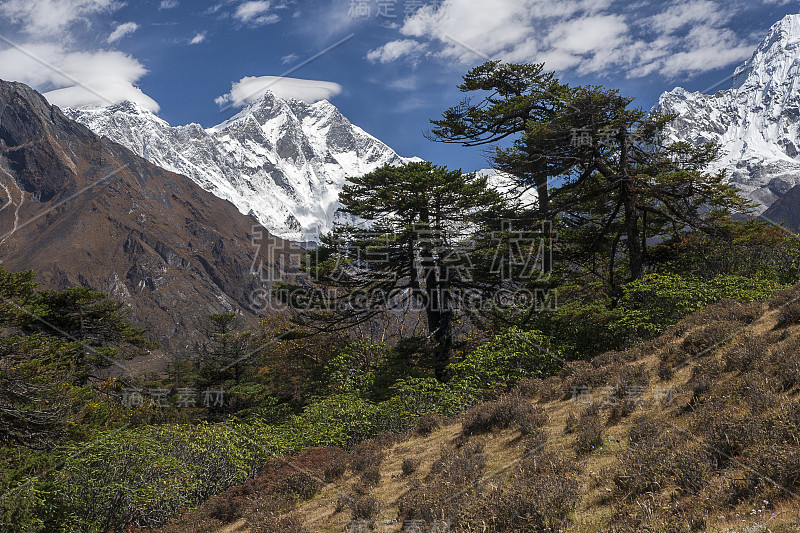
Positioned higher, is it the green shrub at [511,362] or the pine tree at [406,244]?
the pine tree at [406,244]

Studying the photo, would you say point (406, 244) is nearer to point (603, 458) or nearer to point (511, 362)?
point (511, 362)

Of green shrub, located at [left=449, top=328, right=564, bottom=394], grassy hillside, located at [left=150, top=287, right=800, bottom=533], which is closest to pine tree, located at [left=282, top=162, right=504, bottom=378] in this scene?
green shrub, located at [left=449, top=328, right=564, bottom=394]

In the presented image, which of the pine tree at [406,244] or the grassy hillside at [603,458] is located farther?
the pine tree at [406,244]

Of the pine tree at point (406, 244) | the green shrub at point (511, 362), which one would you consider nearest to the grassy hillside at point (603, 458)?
the green shrub at point (511, 362)

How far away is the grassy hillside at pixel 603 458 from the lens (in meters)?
3.77

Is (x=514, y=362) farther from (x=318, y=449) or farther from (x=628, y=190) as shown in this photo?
(x=628, y=190)

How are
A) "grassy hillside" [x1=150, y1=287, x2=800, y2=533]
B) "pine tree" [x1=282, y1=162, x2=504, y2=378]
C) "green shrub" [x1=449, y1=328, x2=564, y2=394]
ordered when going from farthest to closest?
1. "pine tree" [x1=282, y1=162, x2=504, y2=378]
2. "green shrub" [x1=449, y1=328, x2=564, y2=394]
3. "grassy hillside" [x1=150, y1=287, x2=800, y2=533]

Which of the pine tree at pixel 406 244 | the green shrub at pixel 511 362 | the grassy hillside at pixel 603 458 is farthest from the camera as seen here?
the pine tree at pixel 406 244

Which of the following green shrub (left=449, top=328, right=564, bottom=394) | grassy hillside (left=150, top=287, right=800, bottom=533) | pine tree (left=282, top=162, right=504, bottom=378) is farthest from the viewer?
pine tree (left=282, top=162, right=504, bottom=378)

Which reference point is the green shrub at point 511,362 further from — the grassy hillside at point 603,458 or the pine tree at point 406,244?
the pine tree at point 406,244

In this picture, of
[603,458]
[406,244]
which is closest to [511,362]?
[603,458]

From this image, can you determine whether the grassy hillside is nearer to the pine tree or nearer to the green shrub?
the green shrub

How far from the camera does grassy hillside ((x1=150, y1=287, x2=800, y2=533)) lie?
3.77m

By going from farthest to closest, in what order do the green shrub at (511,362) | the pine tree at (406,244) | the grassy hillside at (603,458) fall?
the pine tree at (406,244)
the green shrub at (511,362)
the grassy hillside at (603,458)
